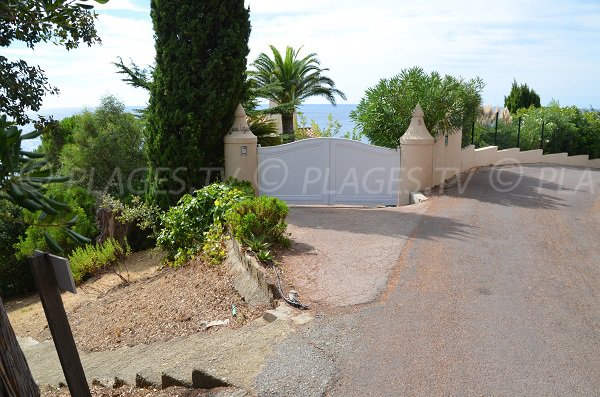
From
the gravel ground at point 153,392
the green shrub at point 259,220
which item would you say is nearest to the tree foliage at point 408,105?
the green shrub at point 259,220

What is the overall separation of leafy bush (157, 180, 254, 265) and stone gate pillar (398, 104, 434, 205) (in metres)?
4.47

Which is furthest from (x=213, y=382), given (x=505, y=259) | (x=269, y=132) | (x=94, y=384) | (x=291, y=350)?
(x=269, y=132)

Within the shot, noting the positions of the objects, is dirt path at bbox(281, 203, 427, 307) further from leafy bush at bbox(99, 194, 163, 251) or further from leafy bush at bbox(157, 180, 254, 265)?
leafy bush at bbox(99, 194, 163, 251)

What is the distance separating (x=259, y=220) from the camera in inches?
333

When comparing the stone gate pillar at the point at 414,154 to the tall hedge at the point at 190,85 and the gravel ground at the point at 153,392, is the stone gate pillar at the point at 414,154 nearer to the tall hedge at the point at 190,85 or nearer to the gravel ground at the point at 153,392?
the tall hedge at the point at 190,85

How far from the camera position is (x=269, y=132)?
14219 mm

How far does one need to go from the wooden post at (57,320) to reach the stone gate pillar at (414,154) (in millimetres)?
9674

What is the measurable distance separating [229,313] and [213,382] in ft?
7.35

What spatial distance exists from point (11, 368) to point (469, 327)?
403 centimetres

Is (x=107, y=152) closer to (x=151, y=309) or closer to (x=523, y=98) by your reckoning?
(x=151, y=309)

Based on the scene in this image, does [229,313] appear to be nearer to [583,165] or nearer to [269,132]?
[269,132]

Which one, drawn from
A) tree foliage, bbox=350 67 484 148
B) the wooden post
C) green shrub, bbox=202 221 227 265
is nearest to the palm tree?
tree foliage, bbox=350 67 484 148

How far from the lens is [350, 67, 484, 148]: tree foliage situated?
555 inches

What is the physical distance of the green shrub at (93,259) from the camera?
1073 centimetres
